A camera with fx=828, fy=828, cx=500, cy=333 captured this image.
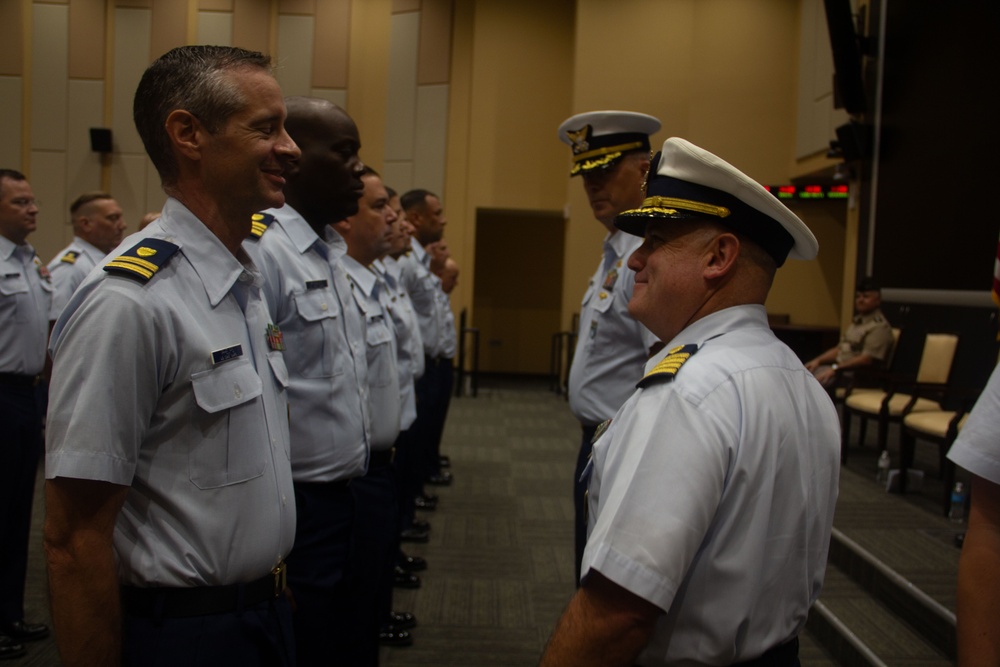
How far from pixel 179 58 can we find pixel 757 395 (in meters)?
0.93

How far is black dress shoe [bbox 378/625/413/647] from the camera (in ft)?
9.66

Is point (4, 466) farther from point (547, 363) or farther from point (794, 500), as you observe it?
point (547, 363)

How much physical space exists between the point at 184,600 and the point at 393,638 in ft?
6.46

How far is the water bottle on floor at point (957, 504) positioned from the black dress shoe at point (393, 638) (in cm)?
283

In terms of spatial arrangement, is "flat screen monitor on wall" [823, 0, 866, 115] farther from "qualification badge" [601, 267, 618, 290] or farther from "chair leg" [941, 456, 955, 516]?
"qualification badge" [601, 267, 618, 290]

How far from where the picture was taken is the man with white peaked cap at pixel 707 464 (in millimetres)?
890

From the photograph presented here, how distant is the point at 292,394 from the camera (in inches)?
71.7

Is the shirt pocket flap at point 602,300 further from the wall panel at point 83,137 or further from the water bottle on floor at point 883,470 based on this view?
the wall panel at point 83,137

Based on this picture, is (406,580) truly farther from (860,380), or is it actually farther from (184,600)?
(860,380)

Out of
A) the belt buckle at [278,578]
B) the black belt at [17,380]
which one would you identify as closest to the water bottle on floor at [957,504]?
the belt buckle at [278,578]

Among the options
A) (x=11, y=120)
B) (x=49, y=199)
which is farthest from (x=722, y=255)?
(x=11, y=120)

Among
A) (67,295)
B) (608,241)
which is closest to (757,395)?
(608,241)

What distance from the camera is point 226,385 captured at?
1.14 metres

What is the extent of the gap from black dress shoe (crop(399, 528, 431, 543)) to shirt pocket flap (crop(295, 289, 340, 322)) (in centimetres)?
241
